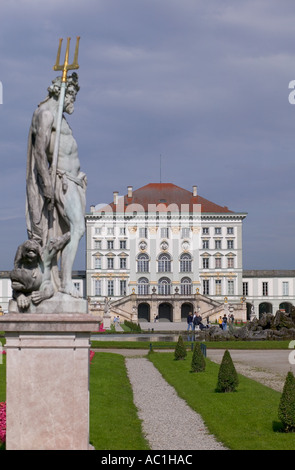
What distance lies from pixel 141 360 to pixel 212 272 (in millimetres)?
52863

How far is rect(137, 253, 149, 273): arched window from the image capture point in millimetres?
73375

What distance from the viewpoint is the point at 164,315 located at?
7112 cm

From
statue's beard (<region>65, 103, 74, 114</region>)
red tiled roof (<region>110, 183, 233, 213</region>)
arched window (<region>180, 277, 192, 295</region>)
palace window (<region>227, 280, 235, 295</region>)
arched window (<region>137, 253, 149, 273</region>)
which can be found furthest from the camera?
red tiled roof (<region>110, 183, 233, 213</region>)

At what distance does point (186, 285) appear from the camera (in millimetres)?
73188

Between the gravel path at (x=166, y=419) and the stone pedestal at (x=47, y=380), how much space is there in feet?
10.2

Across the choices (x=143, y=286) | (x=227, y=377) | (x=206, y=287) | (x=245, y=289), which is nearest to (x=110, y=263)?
(x=143, y=286)

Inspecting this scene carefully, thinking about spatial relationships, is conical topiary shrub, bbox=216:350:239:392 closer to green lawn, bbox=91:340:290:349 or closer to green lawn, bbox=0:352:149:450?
green lawn, bbox=0:352:149:450

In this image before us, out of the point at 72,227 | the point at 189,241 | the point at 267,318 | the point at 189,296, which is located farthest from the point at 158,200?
the point at 72,227

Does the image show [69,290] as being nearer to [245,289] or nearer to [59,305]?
[59,305]

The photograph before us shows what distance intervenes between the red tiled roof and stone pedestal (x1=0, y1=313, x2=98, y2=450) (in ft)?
224

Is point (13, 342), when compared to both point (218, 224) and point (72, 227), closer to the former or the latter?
point (72, 227)

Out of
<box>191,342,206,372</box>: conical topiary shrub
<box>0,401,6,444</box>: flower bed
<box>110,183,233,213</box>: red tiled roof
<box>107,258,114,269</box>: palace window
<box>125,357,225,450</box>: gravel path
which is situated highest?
<box>110,183,233,213</box>: red tiled roof

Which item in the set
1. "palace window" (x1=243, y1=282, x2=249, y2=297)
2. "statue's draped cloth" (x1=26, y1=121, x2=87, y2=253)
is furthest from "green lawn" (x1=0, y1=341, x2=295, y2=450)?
"palace window" (x1=243, y1=282, x2=249, y2=297)

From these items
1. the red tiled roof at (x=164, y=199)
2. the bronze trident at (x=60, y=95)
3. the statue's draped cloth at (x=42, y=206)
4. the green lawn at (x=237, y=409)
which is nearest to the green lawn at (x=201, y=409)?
the green lawn at (x=237, y=409)
